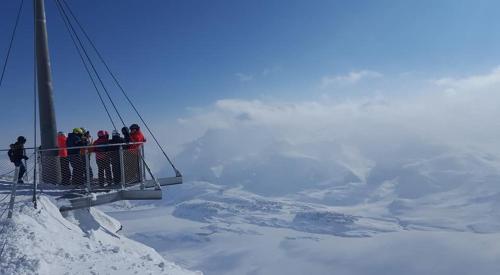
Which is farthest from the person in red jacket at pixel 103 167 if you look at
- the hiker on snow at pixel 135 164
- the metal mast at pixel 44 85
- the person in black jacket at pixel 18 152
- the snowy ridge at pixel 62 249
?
the person in black jacket at pixel 18 152

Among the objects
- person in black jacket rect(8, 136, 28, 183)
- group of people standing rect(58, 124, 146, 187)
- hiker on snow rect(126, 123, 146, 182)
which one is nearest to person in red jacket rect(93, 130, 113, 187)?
group of people standing rect(58, 124, 146, 187)

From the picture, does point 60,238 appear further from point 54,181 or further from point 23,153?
point 23,153

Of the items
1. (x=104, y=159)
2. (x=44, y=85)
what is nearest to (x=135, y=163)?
(x=104, y=159)

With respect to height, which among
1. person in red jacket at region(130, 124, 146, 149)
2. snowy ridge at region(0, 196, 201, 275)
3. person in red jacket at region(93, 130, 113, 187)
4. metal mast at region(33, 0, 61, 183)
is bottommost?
snowy ridge at region(0, 196, 201, 275)

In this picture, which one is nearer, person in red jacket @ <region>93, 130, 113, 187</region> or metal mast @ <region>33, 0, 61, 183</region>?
person in red jacket @ <region>93, 130, 113, 187</region>

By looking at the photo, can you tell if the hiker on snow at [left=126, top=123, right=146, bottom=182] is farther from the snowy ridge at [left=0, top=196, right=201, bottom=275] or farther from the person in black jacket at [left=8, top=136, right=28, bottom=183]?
the person in black jacket at [left=8, top=136, right=28, bottom=183]
